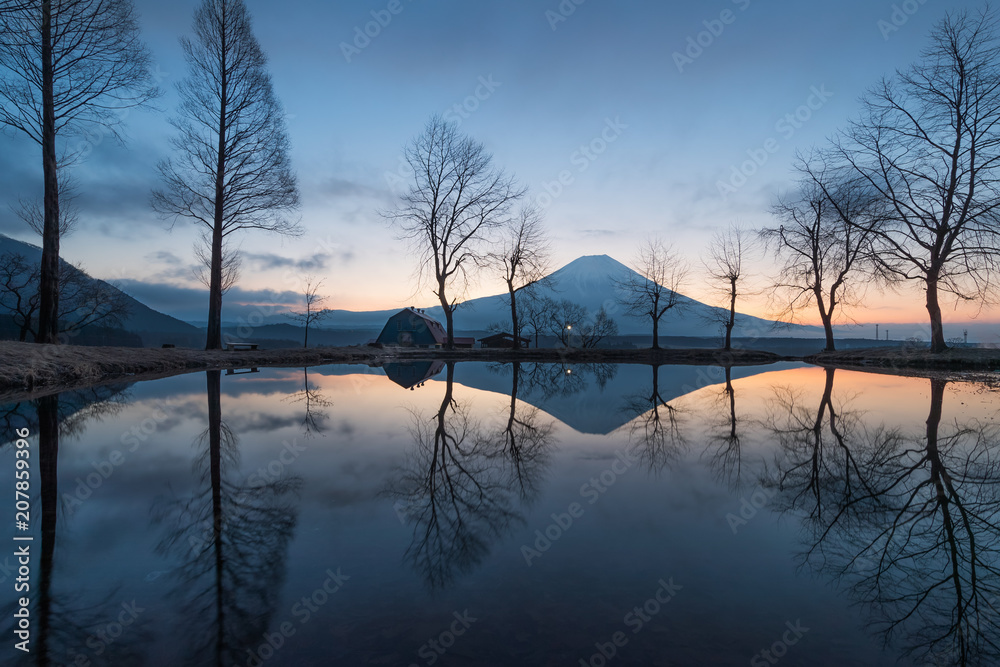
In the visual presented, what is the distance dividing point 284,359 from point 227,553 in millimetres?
18710

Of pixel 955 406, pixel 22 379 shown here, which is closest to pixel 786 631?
pixel 955 406

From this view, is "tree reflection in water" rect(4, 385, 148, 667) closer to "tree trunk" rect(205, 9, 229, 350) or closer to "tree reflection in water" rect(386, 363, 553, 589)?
"tree reflection in water" rect(386, 363, 553, 589)

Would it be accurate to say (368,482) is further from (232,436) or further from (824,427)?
(824,427)

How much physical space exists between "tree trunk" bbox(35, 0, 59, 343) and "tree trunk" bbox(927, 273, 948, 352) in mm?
32050

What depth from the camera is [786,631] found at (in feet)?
6.86

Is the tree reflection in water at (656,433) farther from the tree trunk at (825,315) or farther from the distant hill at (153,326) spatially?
the distant hill at (153,326)

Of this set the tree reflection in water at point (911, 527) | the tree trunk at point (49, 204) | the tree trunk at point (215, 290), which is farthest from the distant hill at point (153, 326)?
the tree reflection in water at point (911, 527)

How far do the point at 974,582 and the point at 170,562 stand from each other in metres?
4.47

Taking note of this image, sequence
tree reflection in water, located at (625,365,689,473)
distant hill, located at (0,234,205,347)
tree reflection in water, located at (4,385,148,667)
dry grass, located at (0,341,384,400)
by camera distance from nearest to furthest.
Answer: tree reflection in water, located at (4,385,148,667), tree reflection in water, located at (625,365,689,473), dry grass, located at (0,341,384,400), distant hill, located at (0,234,205,347)

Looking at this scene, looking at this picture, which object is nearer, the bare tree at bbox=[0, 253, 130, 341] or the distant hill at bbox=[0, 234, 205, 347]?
the bare tree at bbox=[0, 253, 130, 341]

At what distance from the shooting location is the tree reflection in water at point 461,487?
9.28 ft

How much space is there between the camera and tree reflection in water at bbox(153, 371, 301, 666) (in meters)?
2.02

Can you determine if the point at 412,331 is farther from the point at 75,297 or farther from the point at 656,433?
the point at 656,433

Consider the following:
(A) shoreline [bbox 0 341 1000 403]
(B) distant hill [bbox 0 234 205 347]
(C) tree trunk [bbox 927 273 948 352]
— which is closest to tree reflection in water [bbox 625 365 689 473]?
(A) shoreline [bbox 0 341 1000 403]
